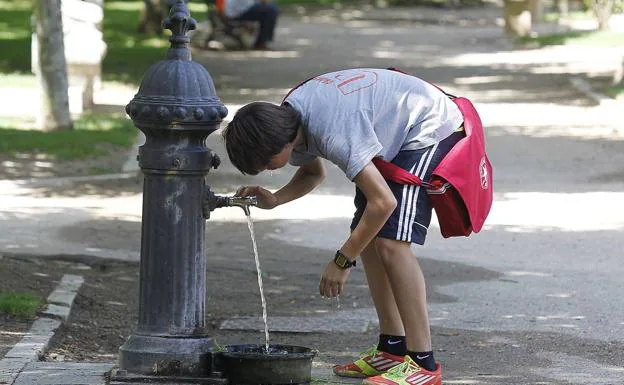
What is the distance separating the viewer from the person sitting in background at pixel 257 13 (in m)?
26.3

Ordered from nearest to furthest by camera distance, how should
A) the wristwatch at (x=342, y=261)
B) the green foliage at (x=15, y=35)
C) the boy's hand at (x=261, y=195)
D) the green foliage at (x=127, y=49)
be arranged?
the wristwatch at (x=342, y=261) → the boy's hand at (x=261, y=195) → the green foliage at (x=127, y=49) → the green foliage at (x=15, y=35)

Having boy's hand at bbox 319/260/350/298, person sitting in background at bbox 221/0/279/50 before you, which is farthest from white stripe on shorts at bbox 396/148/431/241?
person sitting in background at bbox 221/0/279/50

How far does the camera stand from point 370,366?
531cm

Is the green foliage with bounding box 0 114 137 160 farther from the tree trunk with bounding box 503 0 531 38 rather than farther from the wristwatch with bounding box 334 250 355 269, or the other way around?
the tree trunk with bounding box 503 0 531 38

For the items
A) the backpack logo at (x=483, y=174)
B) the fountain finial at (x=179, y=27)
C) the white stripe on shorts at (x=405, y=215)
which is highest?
the fountain finial at (x=179, y=27)

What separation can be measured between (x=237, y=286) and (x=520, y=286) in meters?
1.58

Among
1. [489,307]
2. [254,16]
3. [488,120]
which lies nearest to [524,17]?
[254,16]

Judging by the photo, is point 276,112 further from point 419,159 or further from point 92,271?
point 92,271

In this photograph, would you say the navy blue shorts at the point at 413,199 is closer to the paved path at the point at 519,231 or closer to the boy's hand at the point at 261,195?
the boy's hand at the point at 261,195

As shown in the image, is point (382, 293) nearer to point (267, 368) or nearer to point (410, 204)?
point (410, 204)

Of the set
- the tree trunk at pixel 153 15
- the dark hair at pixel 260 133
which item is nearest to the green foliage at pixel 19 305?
the dark hair at pixel 260 133

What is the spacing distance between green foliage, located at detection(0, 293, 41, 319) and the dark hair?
202 cm

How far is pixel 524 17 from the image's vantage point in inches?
1173

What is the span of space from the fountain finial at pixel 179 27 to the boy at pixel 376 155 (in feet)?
1.16
